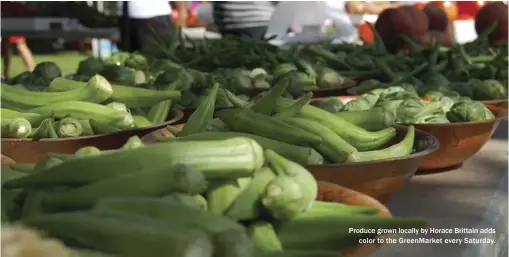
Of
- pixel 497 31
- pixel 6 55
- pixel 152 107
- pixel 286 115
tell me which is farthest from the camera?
pixel 6 55

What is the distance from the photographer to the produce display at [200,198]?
32.2 inches

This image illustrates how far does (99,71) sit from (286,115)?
52.4 inches

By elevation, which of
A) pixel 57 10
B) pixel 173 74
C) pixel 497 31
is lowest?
pixel 57 10

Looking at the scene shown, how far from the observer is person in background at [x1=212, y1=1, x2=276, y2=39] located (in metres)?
4.96

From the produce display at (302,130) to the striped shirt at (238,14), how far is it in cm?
357

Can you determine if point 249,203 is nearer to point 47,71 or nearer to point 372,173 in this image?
point 372,173

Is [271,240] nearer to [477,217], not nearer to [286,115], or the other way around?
[286,115]

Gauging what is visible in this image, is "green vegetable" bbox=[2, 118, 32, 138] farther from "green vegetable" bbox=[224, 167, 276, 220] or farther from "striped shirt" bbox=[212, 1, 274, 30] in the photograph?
"striped shirt" bbox=[212, 1, 274, 30]

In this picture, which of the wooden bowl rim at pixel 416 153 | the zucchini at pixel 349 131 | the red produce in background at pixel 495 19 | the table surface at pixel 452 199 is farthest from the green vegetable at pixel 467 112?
the red produce in background at pixel 495 19

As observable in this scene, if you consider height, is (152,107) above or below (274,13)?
above

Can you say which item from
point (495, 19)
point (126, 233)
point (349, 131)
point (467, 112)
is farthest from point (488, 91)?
point (495, 19)

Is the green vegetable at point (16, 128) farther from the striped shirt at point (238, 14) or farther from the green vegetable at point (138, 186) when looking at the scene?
the striped shirt at point (238, 14)

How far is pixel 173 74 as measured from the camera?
2.19m

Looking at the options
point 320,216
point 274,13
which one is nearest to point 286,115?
point 320,216
